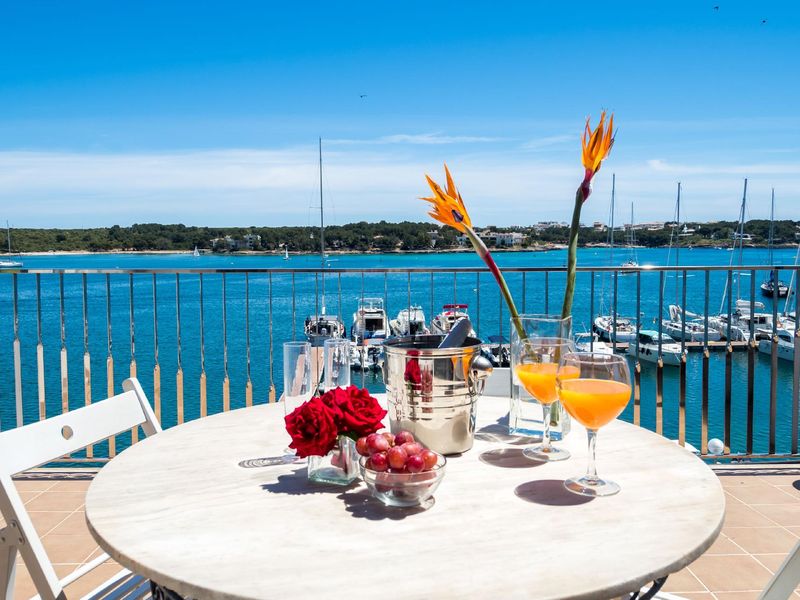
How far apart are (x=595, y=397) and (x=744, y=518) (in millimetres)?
2376

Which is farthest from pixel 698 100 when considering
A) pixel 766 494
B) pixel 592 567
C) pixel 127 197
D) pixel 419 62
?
pixel 592 567

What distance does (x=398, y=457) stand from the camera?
1.08 meters

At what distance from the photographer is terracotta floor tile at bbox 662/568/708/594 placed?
2393 mm

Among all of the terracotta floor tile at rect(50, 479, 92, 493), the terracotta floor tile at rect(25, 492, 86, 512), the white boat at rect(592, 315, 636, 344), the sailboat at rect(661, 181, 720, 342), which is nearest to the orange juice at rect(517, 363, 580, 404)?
the terracotta floor tile at rect(25, 492, 86, 512)

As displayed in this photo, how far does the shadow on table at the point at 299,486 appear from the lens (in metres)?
1.21

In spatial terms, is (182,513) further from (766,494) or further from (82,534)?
(766,494)

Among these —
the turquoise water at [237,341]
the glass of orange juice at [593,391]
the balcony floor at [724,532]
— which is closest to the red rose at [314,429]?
the glass of orange juice at [593,391]

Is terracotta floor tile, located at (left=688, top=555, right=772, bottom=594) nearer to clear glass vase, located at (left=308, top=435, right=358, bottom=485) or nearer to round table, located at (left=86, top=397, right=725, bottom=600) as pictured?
round table, located at (left=86, top=397, right=725, bottom=600)

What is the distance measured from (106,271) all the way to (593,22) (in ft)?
A: 74.5

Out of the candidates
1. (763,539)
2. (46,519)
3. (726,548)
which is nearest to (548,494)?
(726,548)

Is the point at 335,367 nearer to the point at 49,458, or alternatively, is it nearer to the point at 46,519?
the point at 49,458

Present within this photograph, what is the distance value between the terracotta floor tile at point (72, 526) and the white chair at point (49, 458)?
1491 millimetres

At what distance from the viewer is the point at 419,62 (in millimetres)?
28562

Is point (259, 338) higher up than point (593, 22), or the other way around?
point (593, 22)
